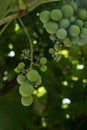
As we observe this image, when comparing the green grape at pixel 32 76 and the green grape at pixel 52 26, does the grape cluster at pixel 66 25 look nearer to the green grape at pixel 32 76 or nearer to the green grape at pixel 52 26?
the green grape at pixel 52 26

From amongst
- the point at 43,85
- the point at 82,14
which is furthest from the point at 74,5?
the point at 43,85

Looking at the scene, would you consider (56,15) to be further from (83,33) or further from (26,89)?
(26,89)

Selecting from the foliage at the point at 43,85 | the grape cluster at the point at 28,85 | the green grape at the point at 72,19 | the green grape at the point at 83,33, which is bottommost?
the foliage at the point at 43,85

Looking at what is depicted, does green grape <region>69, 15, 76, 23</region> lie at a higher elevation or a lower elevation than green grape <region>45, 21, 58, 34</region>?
lower

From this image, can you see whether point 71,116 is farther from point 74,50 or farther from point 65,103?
point 74,50

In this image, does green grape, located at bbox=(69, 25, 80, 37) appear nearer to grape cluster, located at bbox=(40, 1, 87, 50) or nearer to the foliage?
grape cluster, located at bbox=(40, 1, 87, 50)

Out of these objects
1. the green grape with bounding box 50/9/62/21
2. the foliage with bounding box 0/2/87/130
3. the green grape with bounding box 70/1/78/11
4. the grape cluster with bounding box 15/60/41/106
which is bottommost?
the foliage with bounding box 0/2/87/130

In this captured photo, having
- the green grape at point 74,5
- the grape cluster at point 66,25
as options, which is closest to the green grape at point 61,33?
the grape cluster at point 66,25

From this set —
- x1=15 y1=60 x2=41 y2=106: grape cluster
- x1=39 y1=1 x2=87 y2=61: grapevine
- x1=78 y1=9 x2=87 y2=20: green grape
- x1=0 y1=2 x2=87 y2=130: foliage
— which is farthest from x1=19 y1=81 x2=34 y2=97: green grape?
x1=0 y1=2 x2=87 y2=130: foliage
